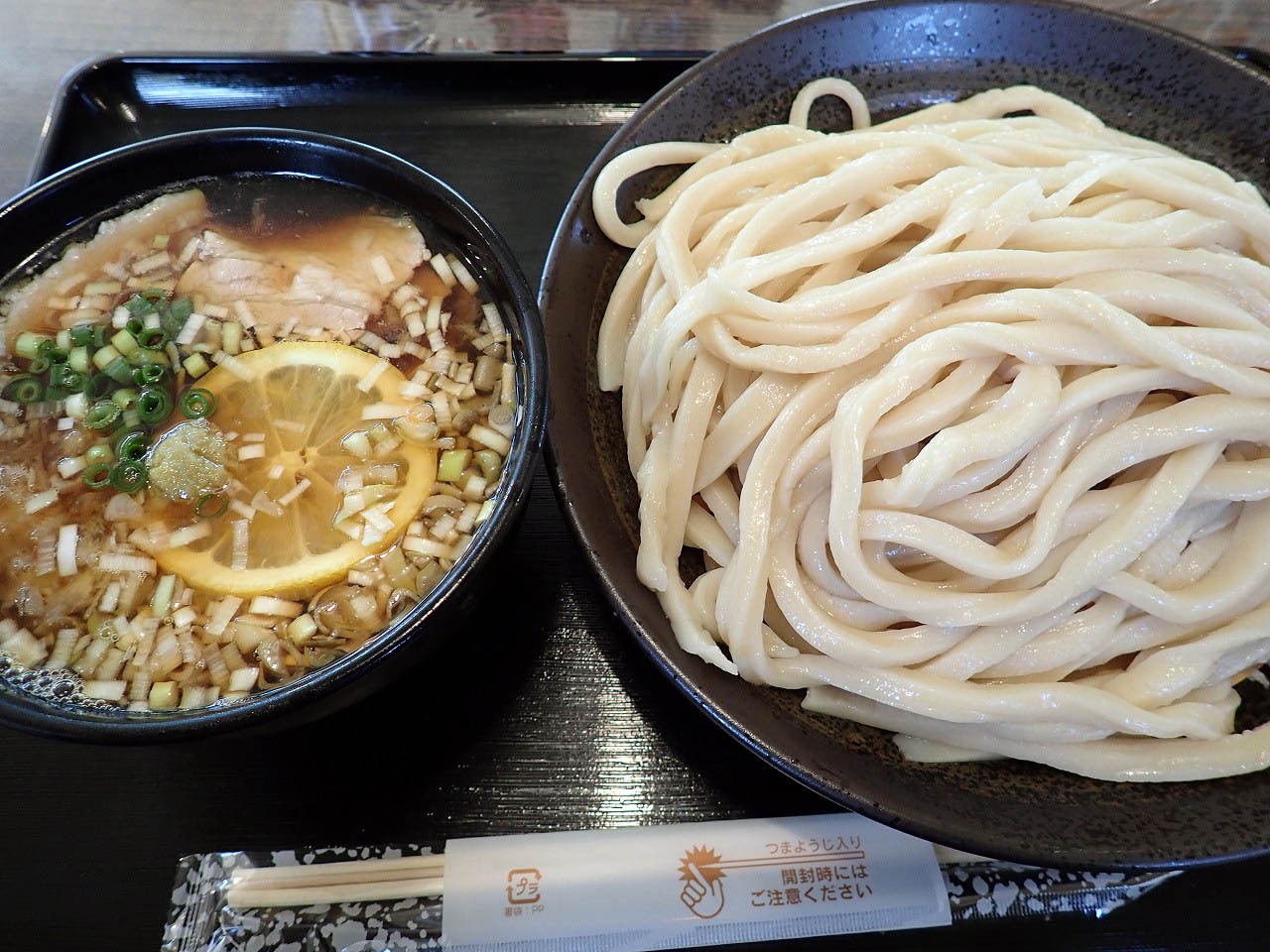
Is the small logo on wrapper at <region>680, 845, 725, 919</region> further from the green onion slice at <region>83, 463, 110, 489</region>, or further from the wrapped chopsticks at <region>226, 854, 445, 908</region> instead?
the green onion slice at <region>83, 463, 110, 489</region>

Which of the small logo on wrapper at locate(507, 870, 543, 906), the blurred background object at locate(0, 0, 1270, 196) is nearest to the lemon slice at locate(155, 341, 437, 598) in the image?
the small logo on wrapper at locate(507, 870, 543, 906)

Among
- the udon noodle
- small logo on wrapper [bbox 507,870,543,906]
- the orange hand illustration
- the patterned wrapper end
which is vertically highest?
the udon noodle

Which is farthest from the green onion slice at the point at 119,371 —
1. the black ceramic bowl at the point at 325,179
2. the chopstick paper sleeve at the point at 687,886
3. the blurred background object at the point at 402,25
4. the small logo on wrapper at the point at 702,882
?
the blurred background object at the point at 402,25

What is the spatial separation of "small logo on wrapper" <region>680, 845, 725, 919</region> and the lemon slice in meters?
0.88

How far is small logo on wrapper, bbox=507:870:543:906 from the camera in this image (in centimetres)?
141

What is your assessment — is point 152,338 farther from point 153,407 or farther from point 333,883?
point 333,883

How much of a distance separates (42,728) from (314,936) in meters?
0.63

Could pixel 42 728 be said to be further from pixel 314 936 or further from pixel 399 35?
pixel 399 35

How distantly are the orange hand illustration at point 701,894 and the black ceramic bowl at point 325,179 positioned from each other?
0.68 metres

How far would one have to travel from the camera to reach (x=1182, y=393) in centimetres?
164

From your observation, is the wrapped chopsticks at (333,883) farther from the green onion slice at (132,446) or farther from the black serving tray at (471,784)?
the green onion slice at (132,446)

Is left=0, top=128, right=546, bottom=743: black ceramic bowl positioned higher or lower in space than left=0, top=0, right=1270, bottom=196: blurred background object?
lower

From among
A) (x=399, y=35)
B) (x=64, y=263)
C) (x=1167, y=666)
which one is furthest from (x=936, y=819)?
(x=399, y=35)

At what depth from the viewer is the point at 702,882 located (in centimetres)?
145
